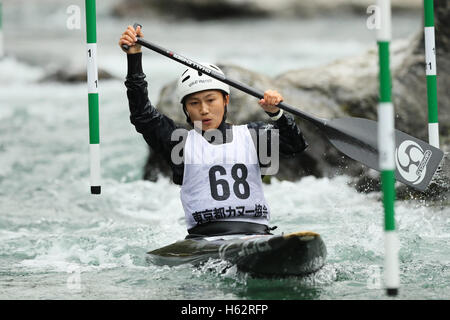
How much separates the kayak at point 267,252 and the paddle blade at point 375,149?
89 cm

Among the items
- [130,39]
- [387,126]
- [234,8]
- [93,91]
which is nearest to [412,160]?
[387,126]

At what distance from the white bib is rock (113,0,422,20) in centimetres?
1575

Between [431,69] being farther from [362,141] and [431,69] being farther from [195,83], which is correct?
[195,83]

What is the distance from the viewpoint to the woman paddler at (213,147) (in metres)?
4.95

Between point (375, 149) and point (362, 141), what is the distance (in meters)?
0.10

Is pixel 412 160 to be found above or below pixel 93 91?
below

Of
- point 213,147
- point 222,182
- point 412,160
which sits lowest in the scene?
point 222,182

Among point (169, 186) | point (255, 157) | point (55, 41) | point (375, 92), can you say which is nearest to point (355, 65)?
point (375, 92)

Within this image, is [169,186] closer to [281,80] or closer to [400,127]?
[281,80]

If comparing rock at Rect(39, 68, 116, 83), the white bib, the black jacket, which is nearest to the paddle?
the black jacket

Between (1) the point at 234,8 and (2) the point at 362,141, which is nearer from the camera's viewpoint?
(2) the point at 362,141

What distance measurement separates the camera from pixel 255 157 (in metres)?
5.11

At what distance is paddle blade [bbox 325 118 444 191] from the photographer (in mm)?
5133

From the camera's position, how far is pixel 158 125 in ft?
16.9
